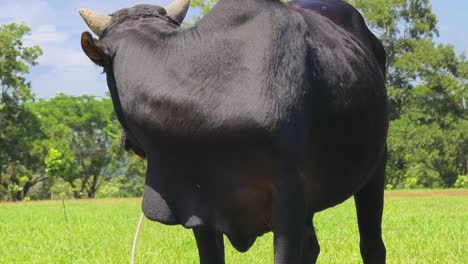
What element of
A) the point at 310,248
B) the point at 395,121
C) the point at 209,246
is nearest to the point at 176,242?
the point at 310,248

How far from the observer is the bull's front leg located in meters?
2.72

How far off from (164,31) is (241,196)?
71 cm

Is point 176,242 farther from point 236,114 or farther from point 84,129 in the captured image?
point 84,129

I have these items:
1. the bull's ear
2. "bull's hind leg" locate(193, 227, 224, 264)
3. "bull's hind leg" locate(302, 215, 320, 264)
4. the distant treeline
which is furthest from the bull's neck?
the distant treeline

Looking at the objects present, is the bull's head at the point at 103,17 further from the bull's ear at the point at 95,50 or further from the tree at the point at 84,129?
the tree at the point at 84,129

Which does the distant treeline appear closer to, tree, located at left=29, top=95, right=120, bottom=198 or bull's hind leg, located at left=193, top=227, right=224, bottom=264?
tree, located at left=29, top=95, right=120, bottom=198

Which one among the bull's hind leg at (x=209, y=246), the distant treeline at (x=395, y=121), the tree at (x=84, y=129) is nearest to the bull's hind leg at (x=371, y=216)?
the bull's hind leg at (x=209, y=246)

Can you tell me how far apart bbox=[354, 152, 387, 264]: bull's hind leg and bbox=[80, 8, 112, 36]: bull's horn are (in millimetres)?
1634

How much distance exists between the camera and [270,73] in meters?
2.79

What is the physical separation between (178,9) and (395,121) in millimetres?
34904

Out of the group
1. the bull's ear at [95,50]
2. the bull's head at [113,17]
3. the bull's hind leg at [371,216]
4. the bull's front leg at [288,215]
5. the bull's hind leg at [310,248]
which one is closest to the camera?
the bull's front leg at [288,215]

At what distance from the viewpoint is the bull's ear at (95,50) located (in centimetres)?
288

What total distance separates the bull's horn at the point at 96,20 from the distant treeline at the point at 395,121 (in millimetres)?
31210

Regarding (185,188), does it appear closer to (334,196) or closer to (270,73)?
(270,73)
